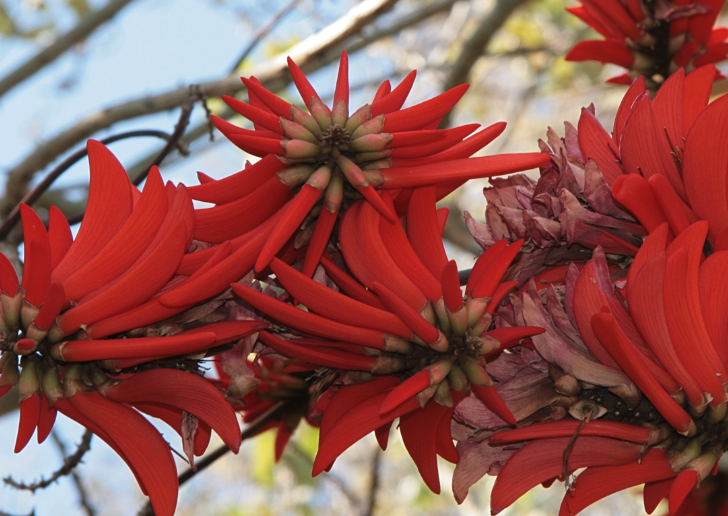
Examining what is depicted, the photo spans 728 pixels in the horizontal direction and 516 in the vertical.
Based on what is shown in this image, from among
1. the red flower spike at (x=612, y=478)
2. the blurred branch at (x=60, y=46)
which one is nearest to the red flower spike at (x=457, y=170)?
the red flower spike at (x=612, y=478)

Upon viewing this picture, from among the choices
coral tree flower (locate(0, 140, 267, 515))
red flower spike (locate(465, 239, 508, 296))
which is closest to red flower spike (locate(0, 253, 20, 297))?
coral tree flower (locate(0, 140, 267, 515))

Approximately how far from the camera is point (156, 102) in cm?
128

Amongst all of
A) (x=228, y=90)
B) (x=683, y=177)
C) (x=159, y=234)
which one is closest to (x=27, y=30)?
(x=228, y=90)

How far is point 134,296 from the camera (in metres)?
0.48

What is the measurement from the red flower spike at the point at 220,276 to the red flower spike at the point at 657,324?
0.25m

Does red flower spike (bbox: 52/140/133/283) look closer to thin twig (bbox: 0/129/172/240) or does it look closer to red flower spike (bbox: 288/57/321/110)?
red flower spike (bbox: 288/57/321/110)

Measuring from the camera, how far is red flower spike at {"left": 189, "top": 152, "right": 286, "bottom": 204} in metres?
0.52

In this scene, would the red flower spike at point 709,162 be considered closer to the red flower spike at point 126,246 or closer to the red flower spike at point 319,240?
the red flower spike at point 319,240

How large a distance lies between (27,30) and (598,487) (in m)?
2.45

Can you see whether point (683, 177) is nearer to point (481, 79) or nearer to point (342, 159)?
point (342, 159)

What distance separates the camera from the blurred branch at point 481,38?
4.69 feet

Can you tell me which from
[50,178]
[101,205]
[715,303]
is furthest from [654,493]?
[50,178]

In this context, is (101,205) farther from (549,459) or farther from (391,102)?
(549,459)

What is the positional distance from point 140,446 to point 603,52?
63 centimetres
